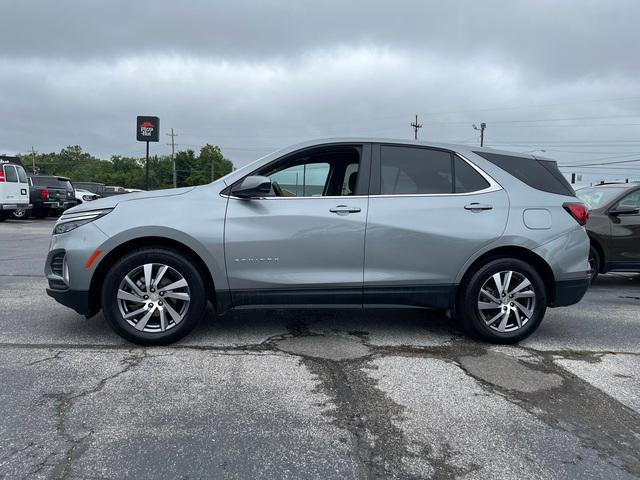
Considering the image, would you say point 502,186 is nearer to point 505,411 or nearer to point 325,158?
point 325,158

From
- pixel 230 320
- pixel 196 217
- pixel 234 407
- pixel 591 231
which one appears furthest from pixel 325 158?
pixel 591 231

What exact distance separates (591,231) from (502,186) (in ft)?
12.4

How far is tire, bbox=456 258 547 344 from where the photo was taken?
182 inches

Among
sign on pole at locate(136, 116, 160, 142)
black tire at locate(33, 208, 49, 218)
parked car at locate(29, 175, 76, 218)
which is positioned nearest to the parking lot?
sign on pole at locate(136, 116, 160, 142)

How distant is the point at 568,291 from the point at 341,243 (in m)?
2.14

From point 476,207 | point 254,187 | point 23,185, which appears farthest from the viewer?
point 23,185

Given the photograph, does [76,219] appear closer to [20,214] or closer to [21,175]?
[21,175]

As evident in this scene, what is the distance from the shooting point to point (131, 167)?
370 feet

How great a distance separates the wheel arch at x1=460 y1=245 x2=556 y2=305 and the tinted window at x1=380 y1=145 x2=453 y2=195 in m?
0.67

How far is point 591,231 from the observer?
7699 mm

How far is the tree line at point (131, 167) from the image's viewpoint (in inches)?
3843

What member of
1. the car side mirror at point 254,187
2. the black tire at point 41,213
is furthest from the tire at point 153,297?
the black tire at point 41,213

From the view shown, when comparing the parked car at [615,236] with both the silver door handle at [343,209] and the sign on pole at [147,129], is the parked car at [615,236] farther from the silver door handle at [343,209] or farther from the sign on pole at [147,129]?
the sign on pole at [147,129]

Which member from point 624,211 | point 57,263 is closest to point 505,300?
point 57,263
